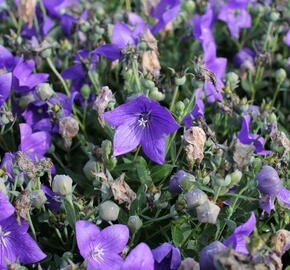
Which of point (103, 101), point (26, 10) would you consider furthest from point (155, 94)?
point (26, 10)

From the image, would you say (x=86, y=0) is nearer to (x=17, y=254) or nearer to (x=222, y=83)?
(x=222, y=83)

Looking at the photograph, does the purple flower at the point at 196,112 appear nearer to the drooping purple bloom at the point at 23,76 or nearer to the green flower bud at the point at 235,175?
the green flower bud at the point at 235,175

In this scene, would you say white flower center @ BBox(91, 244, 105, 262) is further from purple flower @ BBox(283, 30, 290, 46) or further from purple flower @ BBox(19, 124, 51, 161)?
purple flower @ BBox(283, 30, 290, 46)

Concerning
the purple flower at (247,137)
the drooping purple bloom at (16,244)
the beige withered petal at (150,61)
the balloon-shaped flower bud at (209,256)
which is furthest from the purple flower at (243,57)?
the drooping purple bloom at (16,244)

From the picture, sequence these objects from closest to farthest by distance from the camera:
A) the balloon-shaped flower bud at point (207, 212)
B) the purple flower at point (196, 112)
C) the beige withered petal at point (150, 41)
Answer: the balloon-shaped flower bud at point (207, 212)
the purple flower at point (196, 112)
the beige withered petal at point (150, 41)

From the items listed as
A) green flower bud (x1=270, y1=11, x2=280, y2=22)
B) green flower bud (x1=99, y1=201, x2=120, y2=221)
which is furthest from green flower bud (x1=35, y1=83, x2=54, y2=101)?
green flower bud (x1=270, y1=11, x2=280, y2=22)

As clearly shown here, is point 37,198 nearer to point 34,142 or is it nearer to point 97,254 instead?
point 97,254
